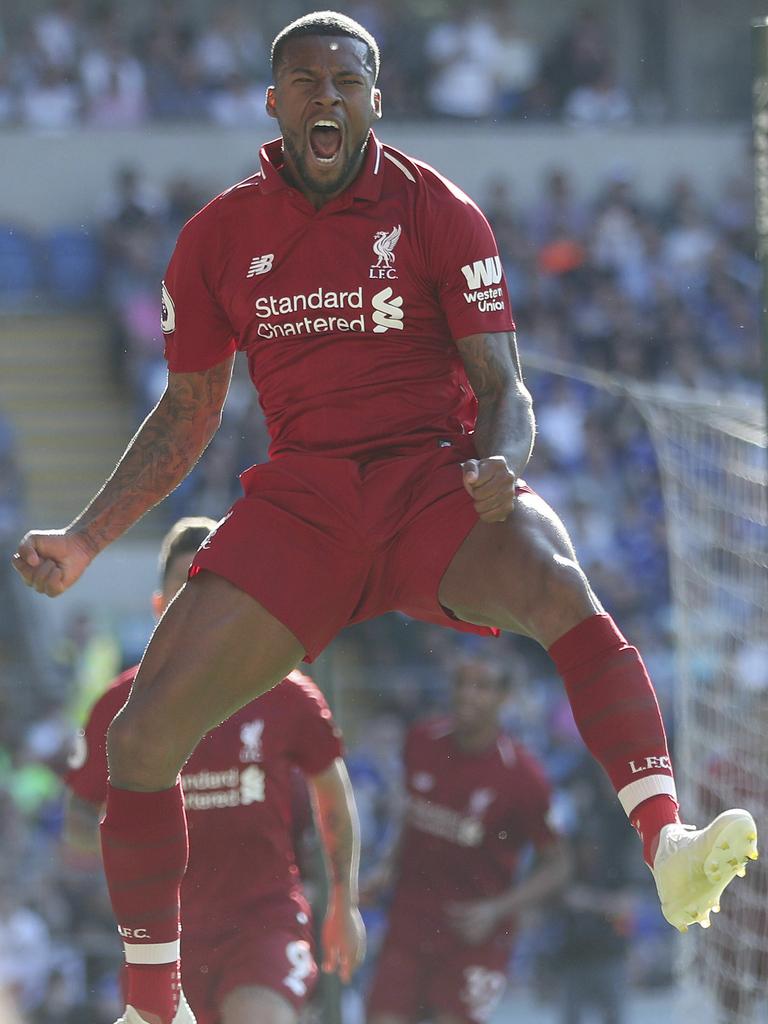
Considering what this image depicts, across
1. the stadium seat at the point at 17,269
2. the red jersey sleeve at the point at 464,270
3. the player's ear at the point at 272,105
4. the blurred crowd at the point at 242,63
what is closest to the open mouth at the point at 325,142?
the player's ear at the point at 272,105

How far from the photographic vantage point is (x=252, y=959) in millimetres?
5781

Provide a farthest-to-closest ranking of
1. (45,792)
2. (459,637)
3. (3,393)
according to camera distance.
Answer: (3,393) → (459,637) → (45,792)

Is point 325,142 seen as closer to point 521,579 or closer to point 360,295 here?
point 360,295

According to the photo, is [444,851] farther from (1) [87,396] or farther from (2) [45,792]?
(1) [87,396]

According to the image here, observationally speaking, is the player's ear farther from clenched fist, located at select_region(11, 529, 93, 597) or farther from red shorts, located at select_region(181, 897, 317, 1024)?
red shorts, located at select_region(181, 897, 317, 1024)

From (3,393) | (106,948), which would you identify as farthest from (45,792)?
(3,393)

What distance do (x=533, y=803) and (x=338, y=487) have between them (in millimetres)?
3996

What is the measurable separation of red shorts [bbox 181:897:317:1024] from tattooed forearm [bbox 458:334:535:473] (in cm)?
232

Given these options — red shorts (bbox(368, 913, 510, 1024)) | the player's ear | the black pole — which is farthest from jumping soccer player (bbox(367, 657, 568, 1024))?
the player's ear

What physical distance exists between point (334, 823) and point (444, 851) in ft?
6.31

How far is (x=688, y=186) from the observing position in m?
18.3

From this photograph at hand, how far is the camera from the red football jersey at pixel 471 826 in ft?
25.8

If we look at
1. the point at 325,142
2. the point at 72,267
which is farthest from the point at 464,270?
the point at 72,267

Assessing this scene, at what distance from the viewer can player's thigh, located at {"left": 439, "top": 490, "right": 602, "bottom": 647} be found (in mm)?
3928
